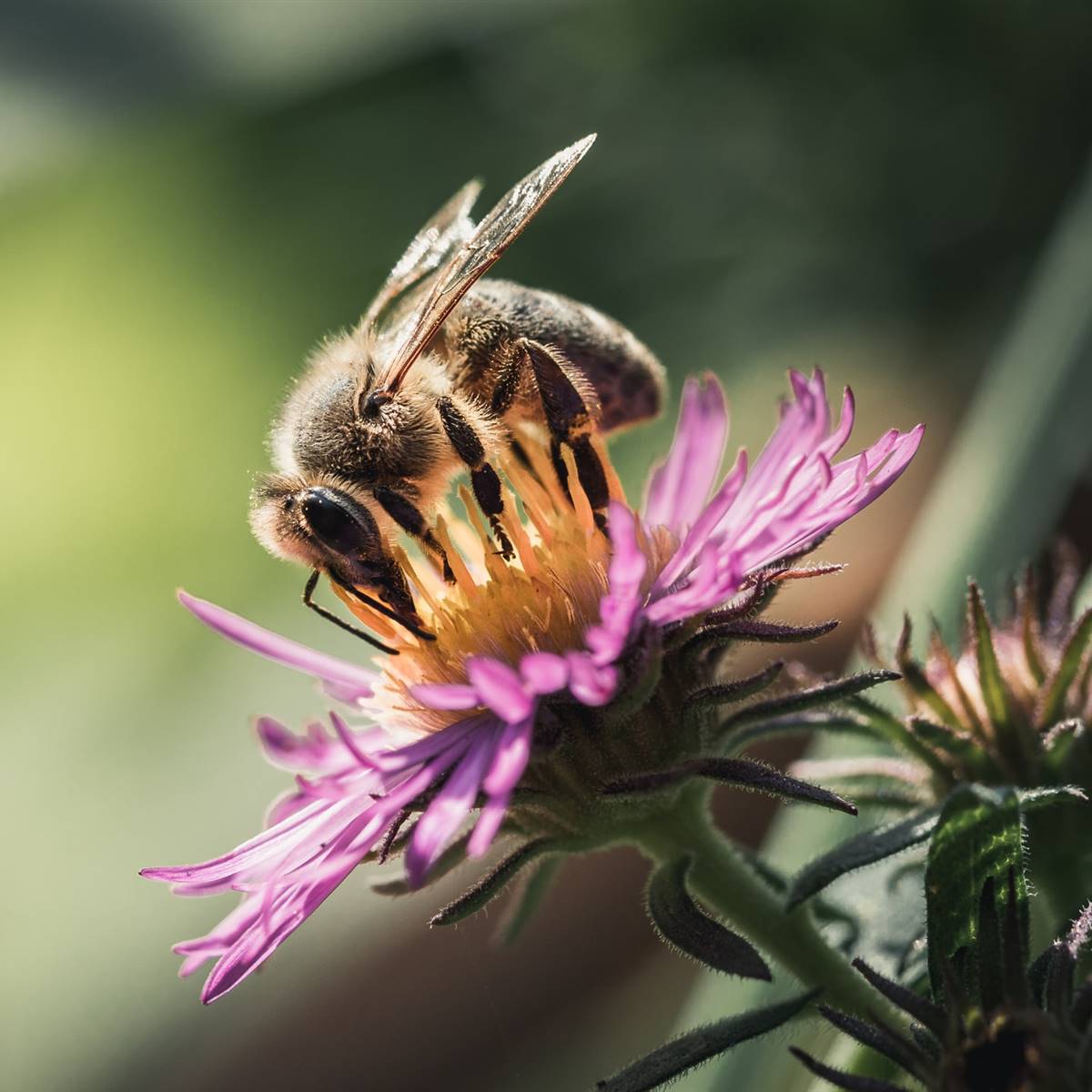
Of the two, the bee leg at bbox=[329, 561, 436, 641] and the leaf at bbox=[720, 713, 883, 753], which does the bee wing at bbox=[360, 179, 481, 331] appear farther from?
the leaf at bbox=[720, 713, 883, 753]

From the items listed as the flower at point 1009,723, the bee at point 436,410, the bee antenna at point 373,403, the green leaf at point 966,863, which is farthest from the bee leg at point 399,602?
the green leaf at point 966,863

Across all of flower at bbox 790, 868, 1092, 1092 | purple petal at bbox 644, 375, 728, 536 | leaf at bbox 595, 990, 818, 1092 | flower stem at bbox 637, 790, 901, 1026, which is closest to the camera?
flower at bbox 790, 868, 1092, 1092

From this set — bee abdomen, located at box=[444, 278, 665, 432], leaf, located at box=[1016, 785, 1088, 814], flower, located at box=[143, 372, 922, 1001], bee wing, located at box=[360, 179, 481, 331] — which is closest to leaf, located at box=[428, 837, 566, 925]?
flower, located at box=[143, 372, 922, 1001]

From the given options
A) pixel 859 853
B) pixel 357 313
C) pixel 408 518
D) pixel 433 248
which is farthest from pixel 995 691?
pixel 357 313

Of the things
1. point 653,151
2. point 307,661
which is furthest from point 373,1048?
point 653,151

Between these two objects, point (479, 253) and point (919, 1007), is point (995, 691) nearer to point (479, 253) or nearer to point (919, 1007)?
point (919, 1007)

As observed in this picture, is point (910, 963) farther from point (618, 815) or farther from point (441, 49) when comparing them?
point (441, 49)

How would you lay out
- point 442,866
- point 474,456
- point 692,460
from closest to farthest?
point 442,866 < point 474,456 < point 692,460
